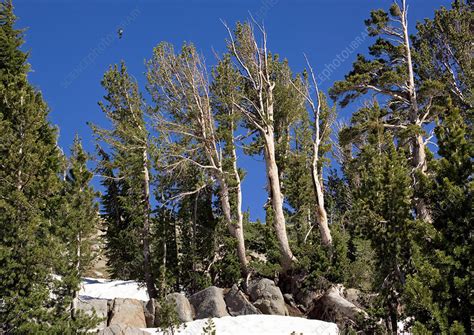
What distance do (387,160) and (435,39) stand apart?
13906 millimetres

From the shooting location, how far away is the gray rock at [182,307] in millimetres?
22688

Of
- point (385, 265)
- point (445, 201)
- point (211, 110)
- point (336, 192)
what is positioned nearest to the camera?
point (445, 201)

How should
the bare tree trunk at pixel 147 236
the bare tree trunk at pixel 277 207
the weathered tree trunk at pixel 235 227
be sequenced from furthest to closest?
the bare tree trunk at pixel 147 236, the weathered tree trunk at pixel 235 227, the bare tree trunk at pixel 277 207

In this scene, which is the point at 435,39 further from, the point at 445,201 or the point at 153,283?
the point at 153,283

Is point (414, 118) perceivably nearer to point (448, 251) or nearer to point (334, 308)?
point (334, 308)

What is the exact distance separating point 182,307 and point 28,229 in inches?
285

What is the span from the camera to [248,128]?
3216 cm

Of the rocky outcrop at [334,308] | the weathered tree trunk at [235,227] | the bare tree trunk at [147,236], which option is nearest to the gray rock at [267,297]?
→ the rocky outcrop at [334,308]

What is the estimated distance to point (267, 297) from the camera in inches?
948

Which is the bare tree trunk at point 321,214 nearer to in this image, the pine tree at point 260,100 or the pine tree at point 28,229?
the pine tree at point 260,100

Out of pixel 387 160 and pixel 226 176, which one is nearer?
pixel 387 160

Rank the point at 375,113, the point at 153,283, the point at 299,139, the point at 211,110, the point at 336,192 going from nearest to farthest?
1. the point at 375,113
2. the point at 153,283
3. the point at 211,110
4. the point at 299,139
5. the point at 336,192

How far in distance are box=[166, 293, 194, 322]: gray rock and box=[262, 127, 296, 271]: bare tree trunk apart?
5324mm

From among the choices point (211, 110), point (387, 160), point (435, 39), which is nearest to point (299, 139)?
point (211, 110)
